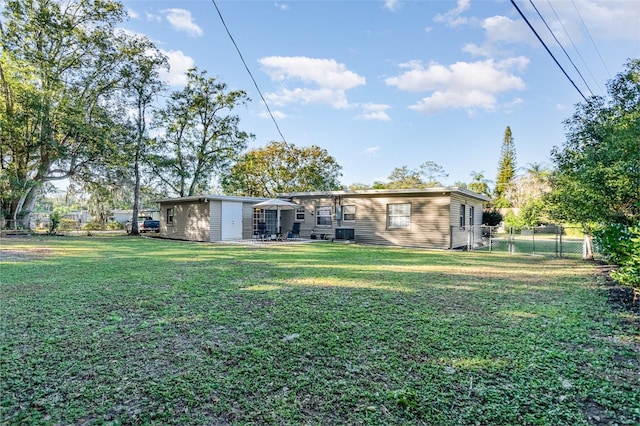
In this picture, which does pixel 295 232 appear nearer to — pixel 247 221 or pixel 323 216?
pixel 323 216

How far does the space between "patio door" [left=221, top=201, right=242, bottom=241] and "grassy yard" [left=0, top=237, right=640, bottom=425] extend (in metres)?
11.3

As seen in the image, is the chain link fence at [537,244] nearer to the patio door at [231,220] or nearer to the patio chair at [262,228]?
the patio chair at [262,228]

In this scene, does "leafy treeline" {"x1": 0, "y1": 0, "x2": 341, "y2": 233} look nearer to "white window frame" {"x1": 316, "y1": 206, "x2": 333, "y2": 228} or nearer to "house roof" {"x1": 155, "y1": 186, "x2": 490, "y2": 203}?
"house roof" {"x1": 155, "y1": 186, "x2": 490, "y2": 203}

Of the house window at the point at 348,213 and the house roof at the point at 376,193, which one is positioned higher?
the house roof at the point at 376,193

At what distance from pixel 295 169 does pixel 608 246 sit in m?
23.5

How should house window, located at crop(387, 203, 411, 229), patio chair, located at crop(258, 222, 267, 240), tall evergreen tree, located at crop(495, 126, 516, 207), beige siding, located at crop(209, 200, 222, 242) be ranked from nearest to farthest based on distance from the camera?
1. house window, located at crop(387, 203, 411, 229)
2. beige siding, located at crop(209, 200, 222, 242)
3. patio chair, located at crop(258, 222, 267, 240)
4. tall evergreen tree, located at crop(495, 126, 516, 207)

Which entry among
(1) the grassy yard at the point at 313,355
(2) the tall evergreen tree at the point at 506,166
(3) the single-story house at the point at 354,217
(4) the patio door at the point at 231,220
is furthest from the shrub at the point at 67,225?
(2) the tall evergreen tree at the point at 506,166

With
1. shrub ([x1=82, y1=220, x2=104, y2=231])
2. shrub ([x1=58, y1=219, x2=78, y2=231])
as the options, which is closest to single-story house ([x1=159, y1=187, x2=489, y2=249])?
shrub ([x1=82, y1=220, x2=104, y2=231])

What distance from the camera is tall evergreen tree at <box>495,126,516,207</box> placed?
38094 millimetres

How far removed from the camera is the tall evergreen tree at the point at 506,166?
3809 cm

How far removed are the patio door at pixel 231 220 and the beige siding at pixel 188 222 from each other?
2.73 ft

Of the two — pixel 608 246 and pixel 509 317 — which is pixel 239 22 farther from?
pixel 608 246

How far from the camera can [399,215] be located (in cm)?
1454

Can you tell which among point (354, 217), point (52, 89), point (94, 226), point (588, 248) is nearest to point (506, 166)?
point (354, 217)
